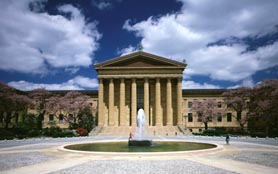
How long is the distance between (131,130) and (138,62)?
51.6ft

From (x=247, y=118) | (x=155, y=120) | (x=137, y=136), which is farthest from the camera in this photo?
(x=155, y=120)

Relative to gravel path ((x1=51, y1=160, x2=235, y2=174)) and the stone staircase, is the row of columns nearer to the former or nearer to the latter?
the stone staircase

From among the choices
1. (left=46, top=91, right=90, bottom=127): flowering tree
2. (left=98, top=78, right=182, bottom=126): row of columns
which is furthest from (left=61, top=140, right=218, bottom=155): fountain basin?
(left=46, top=91, right=90, bottom=127): flowering tree

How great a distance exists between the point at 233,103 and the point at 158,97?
16.9 m

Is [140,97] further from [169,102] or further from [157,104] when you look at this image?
[169,102]

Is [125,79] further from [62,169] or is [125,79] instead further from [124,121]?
[62,169]

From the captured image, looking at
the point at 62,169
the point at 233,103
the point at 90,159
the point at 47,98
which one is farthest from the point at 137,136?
the point at 47,98

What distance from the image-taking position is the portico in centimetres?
6381

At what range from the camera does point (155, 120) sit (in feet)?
216

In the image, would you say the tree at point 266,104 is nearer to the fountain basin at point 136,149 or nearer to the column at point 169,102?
the column at point 169,102

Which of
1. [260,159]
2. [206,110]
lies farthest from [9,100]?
[260,159]

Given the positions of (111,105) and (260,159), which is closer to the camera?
(260,159)

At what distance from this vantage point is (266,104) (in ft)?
172

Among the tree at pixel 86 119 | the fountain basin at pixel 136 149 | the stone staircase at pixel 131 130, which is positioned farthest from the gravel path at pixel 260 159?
the tree at pixel 86 119
